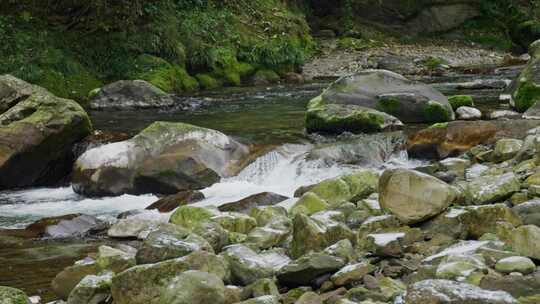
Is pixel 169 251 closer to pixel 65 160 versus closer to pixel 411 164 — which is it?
pixel 411 164

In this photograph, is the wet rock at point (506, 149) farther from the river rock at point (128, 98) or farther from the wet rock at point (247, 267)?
the river rock at point (128, 98)

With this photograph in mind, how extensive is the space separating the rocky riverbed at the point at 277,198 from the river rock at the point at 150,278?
0.01 metres

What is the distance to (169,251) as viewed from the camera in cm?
532

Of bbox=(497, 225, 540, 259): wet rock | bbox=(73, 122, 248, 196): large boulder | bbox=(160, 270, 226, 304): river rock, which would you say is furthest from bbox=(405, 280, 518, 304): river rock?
bbox=(73, 122, 248, 196): large boulder

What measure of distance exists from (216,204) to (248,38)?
621 inches

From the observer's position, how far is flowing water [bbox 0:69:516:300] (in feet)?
23.0

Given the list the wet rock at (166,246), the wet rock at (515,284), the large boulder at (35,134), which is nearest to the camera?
the wet rock at (515,284)

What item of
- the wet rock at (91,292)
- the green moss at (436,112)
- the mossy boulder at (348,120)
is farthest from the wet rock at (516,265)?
the green moss at (436,112)

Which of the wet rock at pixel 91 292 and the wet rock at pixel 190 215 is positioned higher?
the wet rock at pixel 91 292

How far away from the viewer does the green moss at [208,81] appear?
68.3 ft

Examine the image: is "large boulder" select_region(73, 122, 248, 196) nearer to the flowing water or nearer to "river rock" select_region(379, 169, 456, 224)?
the flowing water

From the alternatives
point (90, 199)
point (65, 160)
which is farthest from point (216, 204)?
point (65, 160)

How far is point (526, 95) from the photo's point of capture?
12.8 m

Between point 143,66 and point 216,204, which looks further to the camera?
point 143,66
